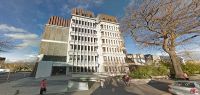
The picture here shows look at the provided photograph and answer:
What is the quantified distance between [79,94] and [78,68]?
2799 centimetres

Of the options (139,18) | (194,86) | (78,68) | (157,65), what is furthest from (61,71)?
(194,86)

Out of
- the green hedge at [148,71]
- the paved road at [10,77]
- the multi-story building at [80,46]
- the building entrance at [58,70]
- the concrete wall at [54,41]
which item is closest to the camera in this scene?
the green hedge at [148,71]

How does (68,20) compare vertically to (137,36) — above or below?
above

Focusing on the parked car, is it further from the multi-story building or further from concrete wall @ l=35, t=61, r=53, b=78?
concrete wall @ l=35, t=61, r=53, b=78

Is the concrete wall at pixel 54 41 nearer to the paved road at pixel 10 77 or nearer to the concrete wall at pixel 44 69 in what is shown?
the concrete wall at pixel 44 69

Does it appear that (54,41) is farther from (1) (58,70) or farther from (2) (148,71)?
(2) (148,71)

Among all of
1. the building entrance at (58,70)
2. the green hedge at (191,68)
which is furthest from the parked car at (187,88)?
the building entrance at (58,70)

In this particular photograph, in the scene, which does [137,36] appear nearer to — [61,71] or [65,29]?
[61,71]

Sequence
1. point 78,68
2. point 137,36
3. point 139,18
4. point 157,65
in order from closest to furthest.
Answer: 1. point 139,18
2. point 137,36
3. point 157,65
4. point 78,68

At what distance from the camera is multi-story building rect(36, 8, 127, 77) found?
1389 inches

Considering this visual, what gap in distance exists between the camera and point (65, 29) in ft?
133

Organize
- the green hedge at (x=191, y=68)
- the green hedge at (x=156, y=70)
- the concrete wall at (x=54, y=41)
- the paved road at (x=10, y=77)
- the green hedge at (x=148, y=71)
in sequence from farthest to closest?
the concrete wall at (x=54, y=41) → the paved road at (x=10, y=77) → the green hedge at (x=191, y=68) → the green hedge at (x=156, y=70) → the green hedge at (x=148, y=71)

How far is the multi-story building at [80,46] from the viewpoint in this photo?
3528 cm

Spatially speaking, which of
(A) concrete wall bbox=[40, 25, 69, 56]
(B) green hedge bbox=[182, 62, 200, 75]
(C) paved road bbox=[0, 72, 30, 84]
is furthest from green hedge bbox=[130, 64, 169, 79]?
(C) paved road bbox=[0, 72, 30, 84]
